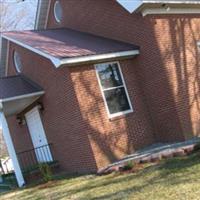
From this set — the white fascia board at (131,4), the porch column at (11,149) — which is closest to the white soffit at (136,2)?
the white fascia board at (131,4)

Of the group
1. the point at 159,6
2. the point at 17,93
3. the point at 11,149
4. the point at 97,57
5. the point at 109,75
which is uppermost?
the point at 159,6

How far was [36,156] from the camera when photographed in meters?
17.1

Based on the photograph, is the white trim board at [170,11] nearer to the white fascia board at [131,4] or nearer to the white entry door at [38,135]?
the white fascia board at [131,4]

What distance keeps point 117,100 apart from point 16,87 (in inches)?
141

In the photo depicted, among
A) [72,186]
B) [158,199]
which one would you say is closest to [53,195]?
[72,186]

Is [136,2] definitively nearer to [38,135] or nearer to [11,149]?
[11,149]

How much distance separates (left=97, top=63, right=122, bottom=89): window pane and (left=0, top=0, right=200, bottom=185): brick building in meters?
0.03

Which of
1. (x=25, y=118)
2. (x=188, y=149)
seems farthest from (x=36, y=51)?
(x=188, y=149)

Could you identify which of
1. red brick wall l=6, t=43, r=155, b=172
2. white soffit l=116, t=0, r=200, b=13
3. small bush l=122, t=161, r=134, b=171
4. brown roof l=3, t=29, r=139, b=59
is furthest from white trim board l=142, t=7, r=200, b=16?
small bush l=122, t=161, r=134, b=171

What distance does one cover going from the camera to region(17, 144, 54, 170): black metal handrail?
16.1 metres

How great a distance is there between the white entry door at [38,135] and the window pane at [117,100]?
3199mm

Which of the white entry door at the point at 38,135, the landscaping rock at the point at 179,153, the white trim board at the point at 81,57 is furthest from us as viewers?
the white entry door at the point at 38,135

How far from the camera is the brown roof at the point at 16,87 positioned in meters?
15.2

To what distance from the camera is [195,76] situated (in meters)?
14.9
